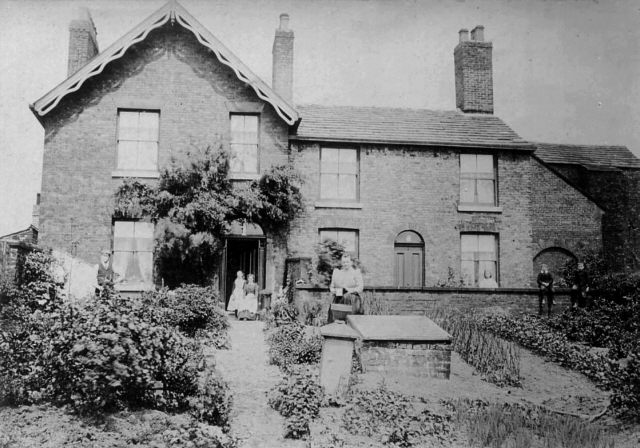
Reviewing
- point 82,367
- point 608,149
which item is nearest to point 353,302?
point 82,367

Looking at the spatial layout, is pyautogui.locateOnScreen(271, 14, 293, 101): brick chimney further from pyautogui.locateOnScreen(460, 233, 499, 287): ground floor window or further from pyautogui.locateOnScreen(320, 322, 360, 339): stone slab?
pyautogui.locateOnScreen(320, 322, 360, 339): stone slab

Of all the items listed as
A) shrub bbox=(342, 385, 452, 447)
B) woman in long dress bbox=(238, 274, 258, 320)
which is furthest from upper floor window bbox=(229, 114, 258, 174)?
shrub bbox=(342, 385, 452, 447)

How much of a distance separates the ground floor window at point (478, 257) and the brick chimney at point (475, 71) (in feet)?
17.1

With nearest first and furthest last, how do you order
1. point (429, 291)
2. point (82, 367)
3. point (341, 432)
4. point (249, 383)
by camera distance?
point (82, 367) < point (341, 432) < point (249, 383) < point (429, 291)

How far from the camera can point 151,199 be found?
16.2m

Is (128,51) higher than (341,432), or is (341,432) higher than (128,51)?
(128,51)

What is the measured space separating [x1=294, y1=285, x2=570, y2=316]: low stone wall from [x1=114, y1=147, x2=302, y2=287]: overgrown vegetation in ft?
11.1

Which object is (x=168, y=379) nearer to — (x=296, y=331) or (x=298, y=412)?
(x=298, y=412)

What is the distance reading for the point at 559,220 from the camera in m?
20.9

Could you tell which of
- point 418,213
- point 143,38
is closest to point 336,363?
point 418,213

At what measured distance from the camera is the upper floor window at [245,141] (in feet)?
57.1

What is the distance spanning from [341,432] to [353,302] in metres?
5.10

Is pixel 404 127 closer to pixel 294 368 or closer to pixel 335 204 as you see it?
pixel 335 204

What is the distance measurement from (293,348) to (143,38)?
1061 cm
